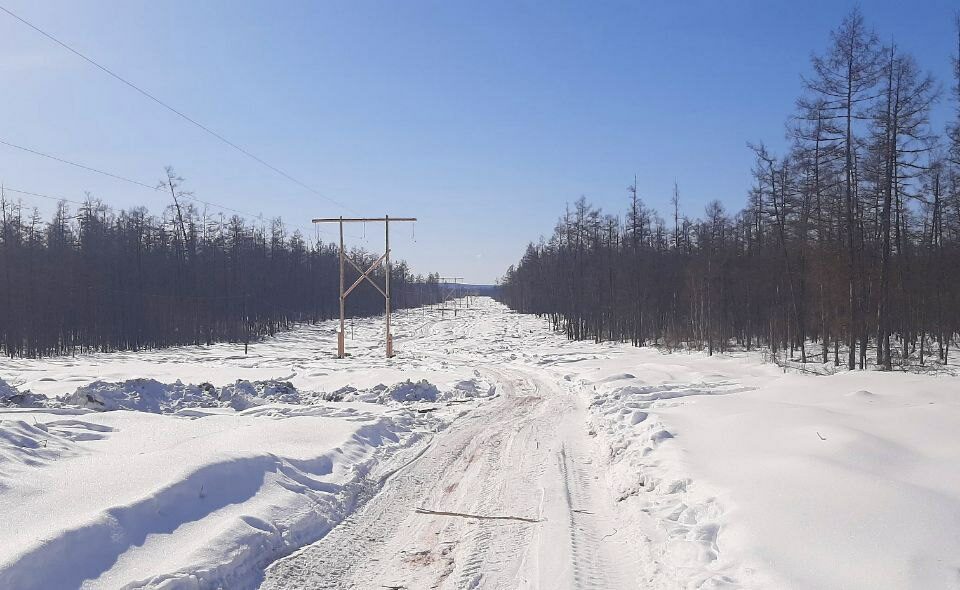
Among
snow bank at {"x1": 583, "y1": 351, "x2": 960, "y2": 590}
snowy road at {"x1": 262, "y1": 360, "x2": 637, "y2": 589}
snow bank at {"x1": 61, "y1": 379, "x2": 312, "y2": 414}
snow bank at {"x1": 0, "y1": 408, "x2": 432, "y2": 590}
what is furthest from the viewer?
snow bank at {"x1": 61, "y1": 379, "x2": 312, "y2": 414}

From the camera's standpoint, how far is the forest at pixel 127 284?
46062 millimetres

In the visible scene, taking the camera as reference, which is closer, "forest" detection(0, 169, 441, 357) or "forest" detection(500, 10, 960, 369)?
"forest" detection(500, 10, 960, 369)

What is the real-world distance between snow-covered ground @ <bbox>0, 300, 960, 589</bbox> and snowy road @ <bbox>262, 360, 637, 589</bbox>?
34mm

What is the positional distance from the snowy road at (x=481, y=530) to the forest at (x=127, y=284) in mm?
38322

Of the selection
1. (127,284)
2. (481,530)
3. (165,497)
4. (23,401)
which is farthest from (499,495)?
(127,284)

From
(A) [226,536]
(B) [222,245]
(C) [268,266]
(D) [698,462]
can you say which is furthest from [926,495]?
(C) [268,266]

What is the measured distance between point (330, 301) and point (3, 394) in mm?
88111

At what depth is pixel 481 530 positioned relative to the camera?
6.54 m

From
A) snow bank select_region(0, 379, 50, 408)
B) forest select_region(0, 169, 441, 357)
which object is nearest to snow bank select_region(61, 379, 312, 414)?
snow bank select_region(0, 379, 50, 408)

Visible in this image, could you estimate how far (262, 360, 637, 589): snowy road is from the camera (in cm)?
533

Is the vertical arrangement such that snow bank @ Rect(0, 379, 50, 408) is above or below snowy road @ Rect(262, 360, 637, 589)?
above

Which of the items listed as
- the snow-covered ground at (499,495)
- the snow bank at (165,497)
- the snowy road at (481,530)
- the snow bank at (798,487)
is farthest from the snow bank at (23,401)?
the snow bank at (798,487)

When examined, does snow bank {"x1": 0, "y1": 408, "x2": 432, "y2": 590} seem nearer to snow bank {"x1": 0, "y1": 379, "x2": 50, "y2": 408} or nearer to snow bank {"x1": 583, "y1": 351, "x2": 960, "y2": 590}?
snow bank {"x1": 0, "y1": 379, "x2": 50, "y2": 408}

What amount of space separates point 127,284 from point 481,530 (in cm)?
5797
